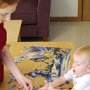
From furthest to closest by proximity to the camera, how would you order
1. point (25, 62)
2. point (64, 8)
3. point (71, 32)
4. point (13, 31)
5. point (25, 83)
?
point (64, 8) < point (71, 32) < point (13, 31) < point (25, 62) < point (25, 83)

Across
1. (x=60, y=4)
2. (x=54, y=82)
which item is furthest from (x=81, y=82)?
(x=60, y=4)

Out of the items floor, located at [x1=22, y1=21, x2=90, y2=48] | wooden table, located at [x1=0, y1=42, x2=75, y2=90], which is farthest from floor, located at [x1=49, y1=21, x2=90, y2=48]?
wooden table, located at [x1=0, y1=42, x2=75, y2=90]

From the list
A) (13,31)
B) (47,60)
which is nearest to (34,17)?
(13,31)

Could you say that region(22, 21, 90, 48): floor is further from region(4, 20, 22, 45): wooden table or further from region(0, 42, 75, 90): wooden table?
region(0, 42, 75, 90): wooden table

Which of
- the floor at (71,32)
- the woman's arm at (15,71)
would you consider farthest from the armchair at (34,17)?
the woman's arm at (15,71)

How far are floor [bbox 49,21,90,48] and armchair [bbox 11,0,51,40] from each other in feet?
0.74

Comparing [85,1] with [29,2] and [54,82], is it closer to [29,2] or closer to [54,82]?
[29,2]

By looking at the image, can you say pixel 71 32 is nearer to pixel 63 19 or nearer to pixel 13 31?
pixel 63 19

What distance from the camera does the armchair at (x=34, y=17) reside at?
11.7 ft

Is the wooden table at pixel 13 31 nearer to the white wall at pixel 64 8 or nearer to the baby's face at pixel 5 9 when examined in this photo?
the baby's face at pixel 5 9

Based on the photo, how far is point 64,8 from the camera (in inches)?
174

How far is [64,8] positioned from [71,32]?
608 millimetres

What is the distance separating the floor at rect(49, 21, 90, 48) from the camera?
368 cm

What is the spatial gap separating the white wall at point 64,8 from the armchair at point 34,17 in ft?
2.37
